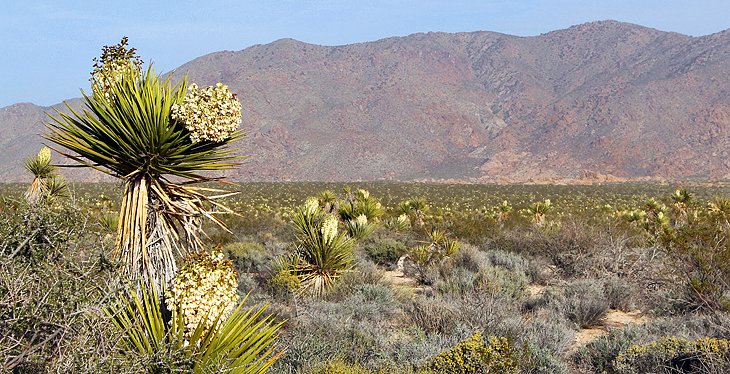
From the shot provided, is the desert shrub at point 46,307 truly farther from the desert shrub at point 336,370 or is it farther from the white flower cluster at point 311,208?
the white flower cluster at point 311,208

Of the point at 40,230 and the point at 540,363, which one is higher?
the point at 40,230

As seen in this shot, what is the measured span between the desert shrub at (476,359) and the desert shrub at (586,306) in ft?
11.5

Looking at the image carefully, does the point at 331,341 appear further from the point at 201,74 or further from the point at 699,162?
the point at 201,74

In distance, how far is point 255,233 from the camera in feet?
62.3

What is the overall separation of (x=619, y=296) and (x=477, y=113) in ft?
519

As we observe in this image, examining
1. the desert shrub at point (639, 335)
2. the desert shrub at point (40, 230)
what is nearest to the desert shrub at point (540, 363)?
the desert shrub at point (639, 335)

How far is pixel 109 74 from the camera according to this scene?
172 inches

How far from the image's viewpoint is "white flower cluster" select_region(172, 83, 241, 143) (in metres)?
4.19

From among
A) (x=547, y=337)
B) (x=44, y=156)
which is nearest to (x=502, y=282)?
(x=547, y=337)

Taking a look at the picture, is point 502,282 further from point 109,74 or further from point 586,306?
point 109,74

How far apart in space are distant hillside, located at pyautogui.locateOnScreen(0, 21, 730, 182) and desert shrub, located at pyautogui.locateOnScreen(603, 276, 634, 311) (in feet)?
322

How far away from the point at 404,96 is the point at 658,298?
149 meters

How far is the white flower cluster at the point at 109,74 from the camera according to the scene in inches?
171

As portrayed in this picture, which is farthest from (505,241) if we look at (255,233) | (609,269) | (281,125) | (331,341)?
(281,125)
